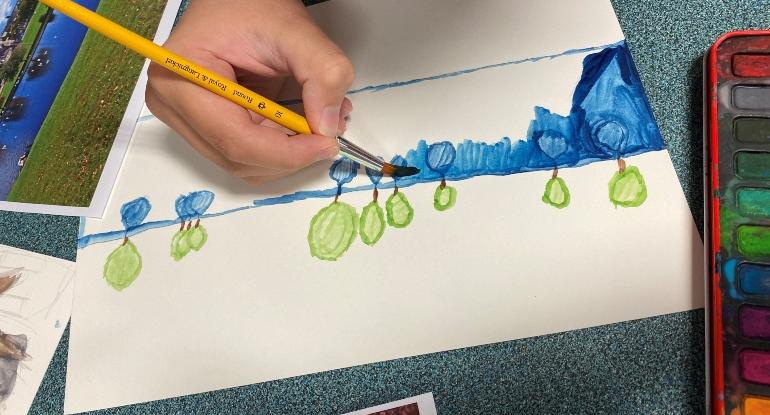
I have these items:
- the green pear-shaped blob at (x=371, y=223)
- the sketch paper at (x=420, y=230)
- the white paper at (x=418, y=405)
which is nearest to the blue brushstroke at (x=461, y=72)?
the sketch paper at (x=420, y=230)

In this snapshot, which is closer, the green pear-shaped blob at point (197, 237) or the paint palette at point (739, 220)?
the paint palette at point (739, 220)

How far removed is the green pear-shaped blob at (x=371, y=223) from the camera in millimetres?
456

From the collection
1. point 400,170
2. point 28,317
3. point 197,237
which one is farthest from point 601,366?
point 28,317

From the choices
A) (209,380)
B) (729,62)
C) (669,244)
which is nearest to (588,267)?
(669,244)

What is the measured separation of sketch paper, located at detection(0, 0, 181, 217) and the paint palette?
0.50 meters

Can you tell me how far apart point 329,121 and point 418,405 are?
22cm


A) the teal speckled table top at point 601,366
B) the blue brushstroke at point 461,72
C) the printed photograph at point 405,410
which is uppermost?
the blue brushstroke at point 461,72

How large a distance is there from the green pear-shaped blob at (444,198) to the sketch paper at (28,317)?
0.33 metres

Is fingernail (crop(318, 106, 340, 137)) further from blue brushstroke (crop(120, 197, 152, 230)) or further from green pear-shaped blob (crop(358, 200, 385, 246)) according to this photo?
blue brushstroke (crop(120, 197, 152, 230))

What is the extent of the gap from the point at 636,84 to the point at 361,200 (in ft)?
0.78

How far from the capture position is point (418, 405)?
0.42 m

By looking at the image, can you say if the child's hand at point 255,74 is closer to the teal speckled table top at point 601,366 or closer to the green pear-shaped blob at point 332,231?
the green pear-shaped blob at point 332,231

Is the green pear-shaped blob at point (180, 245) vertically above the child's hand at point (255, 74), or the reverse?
the child's hand at point (255, 74)

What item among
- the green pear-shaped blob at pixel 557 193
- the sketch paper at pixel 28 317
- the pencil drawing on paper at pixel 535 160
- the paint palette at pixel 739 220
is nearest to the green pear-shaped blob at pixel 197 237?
the pencil drawing on paper at pixel 535 160
